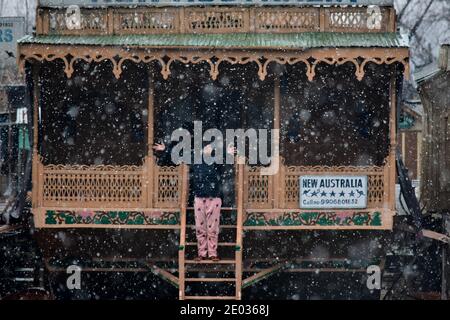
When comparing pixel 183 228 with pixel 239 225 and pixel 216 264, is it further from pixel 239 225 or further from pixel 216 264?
pixel 239 225

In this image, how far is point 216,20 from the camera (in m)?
17.2

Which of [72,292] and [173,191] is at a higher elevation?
[173,191]

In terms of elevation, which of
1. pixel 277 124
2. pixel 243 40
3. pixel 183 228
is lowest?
pixel 183 228

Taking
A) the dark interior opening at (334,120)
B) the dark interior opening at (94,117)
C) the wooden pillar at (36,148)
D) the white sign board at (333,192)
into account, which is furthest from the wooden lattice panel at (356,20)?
the wooden pillar at (36,148)

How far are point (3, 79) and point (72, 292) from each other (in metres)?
18.7

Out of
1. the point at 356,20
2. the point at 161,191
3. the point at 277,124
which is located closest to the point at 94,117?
the point at 161,191

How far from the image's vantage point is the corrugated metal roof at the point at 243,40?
16.1 m

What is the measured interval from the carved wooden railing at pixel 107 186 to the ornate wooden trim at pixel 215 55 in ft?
6.05

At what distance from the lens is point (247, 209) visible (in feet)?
53.8

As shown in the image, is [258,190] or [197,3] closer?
[258,190]

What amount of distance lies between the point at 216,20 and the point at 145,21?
1.45 metres

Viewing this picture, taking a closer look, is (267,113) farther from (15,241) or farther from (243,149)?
(15,241)

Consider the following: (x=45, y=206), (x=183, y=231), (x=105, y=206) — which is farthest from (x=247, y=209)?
(x=45, y=206)

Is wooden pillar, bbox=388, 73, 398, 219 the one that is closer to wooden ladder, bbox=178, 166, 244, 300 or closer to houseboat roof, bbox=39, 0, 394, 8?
houseboat roof, bbox=39, 0, 394, 8
